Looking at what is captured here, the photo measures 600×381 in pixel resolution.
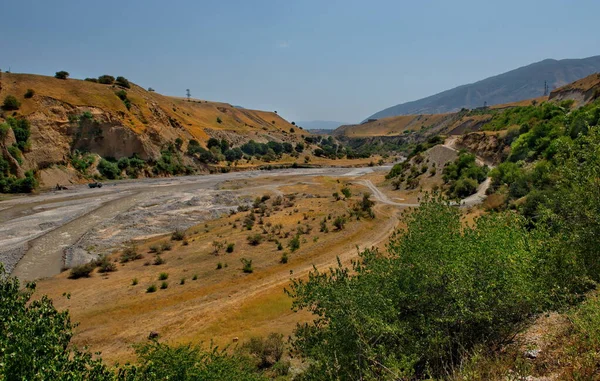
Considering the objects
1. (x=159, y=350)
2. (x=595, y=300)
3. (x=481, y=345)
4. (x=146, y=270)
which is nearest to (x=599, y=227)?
(x=595, y=300)

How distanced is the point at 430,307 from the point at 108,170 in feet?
221

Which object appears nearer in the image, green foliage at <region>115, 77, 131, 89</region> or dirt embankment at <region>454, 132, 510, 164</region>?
dirt embankment at <region>454, 132, 510, 164</region>

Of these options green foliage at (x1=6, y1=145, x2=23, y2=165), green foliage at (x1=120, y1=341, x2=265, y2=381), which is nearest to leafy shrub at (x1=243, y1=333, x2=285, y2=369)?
green foliage at (x1=120, y1=341, x2=265, y2=381)

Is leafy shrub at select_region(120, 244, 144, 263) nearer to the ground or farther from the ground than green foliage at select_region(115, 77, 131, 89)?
nearer to the ground

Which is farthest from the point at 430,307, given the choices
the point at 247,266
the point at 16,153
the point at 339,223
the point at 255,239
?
the point at 16,153

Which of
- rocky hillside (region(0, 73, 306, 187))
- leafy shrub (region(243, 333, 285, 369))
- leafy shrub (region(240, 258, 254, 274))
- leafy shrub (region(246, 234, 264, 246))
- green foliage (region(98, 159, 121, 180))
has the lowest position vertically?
leafy shrub (region(243, 333, 285, 369))

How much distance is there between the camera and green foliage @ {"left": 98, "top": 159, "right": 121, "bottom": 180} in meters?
62.2

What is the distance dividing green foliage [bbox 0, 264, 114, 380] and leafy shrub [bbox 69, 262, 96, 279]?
53.2 feet

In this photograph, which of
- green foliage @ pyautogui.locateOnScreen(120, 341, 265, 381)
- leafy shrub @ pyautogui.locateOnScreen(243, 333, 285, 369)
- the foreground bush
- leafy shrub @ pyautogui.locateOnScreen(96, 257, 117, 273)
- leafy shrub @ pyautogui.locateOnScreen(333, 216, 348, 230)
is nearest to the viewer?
the foreground bush

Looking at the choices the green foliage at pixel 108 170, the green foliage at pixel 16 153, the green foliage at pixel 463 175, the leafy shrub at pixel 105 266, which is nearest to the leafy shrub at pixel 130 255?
the leafy shrub at pixel 105 266

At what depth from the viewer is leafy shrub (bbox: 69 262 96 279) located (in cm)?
2111

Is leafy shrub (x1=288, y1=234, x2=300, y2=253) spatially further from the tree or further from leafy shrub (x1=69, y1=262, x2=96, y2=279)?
the tree

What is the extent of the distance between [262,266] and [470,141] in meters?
44.3

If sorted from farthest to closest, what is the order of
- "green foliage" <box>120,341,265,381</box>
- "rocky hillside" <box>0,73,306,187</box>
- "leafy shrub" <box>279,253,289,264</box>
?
"rocky hillside" <box>0,73,306,187</box>, "leafy shrub" <box>279,253,289,264</box>, "green foliage" <box>120,341,265,381</box>
